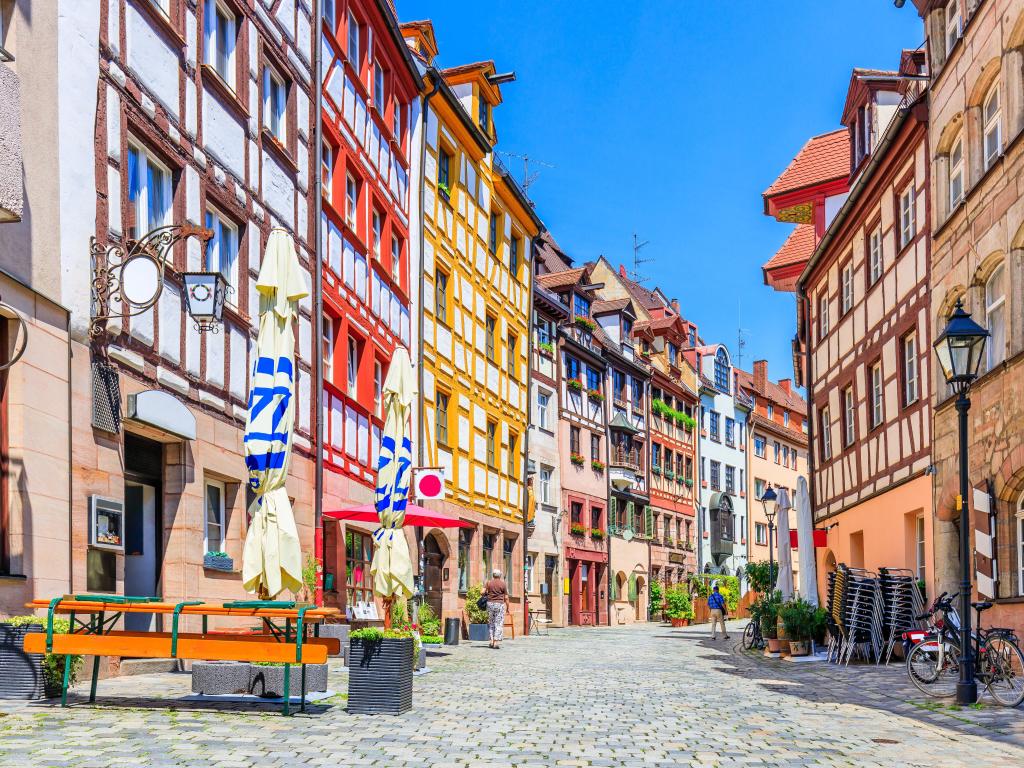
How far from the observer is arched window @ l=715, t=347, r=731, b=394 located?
213 ft

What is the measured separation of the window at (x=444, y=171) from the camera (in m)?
30.8

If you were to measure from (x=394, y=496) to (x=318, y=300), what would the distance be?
612 centimetres

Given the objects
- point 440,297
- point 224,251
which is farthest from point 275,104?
point 440,297

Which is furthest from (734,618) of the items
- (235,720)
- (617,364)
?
(235,720)

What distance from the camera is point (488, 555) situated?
33688 mm

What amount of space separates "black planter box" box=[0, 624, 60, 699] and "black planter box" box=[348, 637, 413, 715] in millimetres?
2478

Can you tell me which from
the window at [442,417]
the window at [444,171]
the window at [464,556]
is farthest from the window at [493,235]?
the window at [464,556]

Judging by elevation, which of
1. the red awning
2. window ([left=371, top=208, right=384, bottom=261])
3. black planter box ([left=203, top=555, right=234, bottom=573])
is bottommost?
black planter box ([left=203, top=555, right=234, bottom=573])

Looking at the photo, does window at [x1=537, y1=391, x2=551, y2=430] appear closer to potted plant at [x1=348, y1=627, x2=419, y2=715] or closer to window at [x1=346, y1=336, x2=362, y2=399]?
window at [x1=346, y1=336, x2=362, y2=399]

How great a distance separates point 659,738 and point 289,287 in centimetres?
506

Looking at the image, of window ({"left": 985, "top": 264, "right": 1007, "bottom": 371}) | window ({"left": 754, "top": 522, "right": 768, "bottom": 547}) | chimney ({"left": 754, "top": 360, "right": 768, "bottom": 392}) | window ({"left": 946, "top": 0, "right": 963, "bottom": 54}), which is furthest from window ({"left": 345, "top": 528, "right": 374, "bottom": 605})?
chimney ({"left": 754, "top": 360, "right": 768, "bottom": 392})

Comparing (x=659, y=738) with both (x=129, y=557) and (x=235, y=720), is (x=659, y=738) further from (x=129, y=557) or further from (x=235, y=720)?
(x=129, y=557)

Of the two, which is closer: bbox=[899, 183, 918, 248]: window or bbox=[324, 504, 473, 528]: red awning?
bbox=[324, 504, 473, 528]: red awning

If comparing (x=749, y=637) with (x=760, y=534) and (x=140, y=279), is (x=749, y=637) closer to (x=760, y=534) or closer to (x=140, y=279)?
(x=140, y=279)
